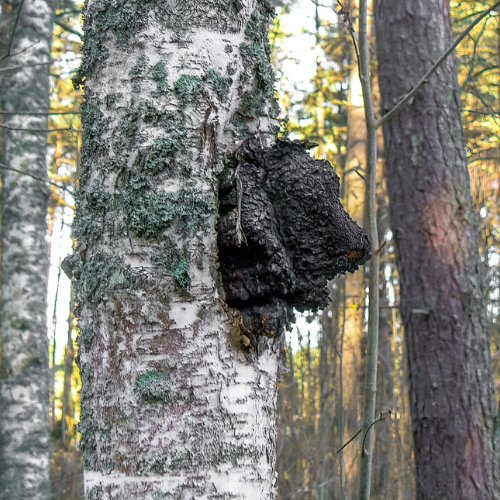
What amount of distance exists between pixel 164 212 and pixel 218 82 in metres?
0.29

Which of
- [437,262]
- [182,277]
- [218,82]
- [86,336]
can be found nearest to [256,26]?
[218,82]

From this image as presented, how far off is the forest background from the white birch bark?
13.7 inches

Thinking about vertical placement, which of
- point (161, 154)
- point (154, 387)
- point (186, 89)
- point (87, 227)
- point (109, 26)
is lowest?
point (154, 387)

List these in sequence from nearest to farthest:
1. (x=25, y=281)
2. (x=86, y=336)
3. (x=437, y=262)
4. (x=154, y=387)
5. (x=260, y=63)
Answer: (x=154, y=387) → (x=86, y=336) → (x=260, y=63) → (x=437, y=262) → (x=25, y=281)

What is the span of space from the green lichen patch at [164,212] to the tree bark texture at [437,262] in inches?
125

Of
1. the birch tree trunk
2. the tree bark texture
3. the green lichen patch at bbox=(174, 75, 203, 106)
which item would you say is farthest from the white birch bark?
the birch tree trunk

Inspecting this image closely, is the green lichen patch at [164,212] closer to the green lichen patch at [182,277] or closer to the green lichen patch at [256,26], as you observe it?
the green lichen patch at [182,277]

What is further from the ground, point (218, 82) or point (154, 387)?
point (218, 82)

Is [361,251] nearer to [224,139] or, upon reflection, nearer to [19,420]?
[224,139]

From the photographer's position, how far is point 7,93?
5.62m

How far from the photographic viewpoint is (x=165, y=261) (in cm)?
125

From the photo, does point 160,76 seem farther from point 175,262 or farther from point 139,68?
point 175,262

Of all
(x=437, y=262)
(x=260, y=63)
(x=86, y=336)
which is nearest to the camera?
(x=86, y=336)

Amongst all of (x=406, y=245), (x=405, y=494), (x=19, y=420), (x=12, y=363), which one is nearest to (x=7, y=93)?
(x=12, y=363)
